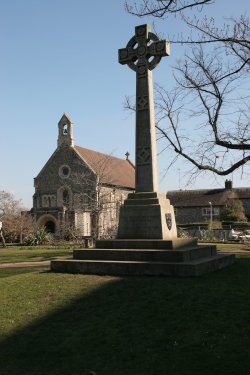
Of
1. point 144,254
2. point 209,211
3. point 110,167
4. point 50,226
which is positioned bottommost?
point 144,254

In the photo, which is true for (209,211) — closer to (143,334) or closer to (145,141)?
(145,141)

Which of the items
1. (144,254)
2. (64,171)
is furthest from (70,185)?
(144,254)

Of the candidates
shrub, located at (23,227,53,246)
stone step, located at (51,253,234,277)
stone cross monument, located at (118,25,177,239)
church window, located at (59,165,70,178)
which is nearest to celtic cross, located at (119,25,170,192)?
stone cross monument, located at (118,25,177,239)

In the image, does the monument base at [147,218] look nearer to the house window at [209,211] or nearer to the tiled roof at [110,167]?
the tiled roof at [110,167]

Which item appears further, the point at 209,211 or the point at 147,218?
the point at 209,211

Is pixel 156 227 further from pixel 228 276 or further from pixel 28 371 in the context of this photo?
pixel 28 371

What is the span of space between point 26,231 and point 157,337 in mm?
38523

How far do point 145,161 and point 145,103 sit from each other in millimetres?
1516

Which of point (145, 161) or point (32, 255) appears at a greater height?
point (145, 161)

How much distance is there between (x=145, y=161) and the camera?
11.7 metres

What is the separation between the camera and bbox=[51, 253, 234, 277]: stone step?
9078 millimetres

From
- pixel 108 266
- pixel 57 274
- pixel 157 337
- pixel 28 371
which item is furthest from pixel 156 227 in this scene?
pixel 28 371

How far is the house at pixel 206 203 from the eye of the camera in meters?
55.8

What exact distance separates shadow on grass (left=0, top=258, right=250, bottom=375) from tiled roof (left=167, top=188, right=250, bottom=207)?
1921 inches
